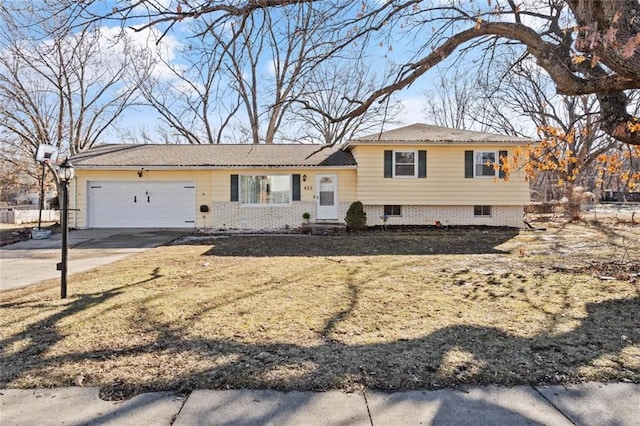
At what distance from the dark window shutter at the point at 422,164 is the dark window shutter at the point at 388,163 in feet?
3.59

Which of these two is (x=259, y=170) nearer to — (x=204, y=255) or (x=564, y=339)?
(x=204, y=255)

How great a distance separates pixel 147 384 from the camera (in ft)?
9.14

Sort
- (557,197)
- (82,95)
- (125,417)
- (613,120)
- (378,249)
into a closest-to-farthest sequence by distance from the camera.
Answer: (125,417) < (613,120) < (378,249) < (82,95) < (557,197)

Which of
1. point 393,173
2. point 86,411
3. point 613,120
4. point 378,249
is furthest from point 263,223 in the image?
point 86,411

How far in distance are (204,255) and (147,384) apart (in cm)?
672

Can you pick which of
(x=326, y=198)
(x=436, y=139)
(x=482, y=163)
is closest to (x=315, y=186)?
(x=326, y=198)

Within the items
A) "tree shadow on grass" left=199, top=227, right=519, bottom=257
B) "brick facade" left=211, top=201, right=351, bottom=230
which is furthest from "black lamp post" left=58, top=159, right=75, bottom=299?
"brick facade" left=211, top=201, right=351, bottom=230

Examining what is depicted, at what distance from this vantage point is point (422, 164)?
→ 1483 cm

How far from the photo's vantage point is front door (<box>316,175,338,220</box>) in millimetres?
15602

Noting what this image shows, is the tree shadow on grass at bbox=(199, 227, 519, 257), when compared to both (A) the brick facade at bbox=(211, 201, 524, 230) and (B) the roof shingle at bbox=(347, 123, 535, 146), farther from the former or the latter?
(B) the roof shingle at bbox=(347, 123, 535, 146)

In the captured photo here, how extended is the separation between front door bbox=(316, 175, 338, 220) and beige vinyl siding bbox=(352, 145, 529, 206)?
1.26 meters

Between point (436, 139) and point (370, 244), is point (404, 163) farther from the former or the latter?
point (370, 244)

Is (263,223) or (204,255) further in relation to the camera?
(263,223)

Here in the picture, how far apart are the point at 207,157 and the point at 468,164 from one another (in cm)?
1078
